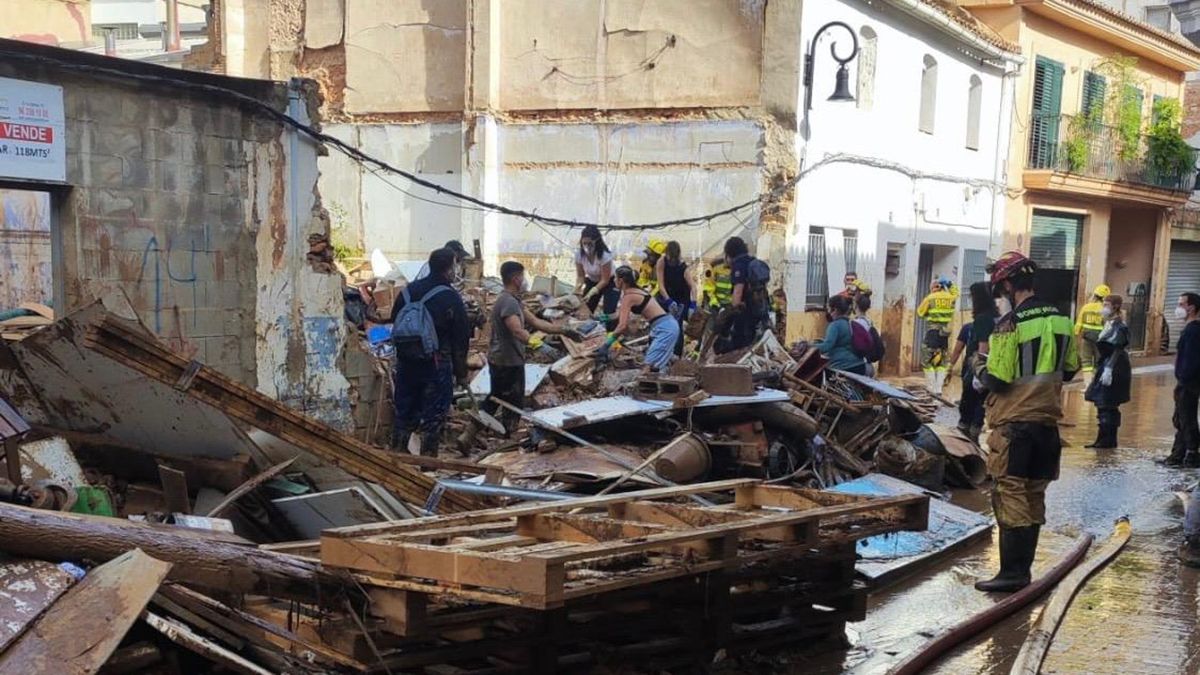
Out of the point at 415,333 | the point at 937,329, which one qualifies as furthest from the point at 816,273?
the point at 415,333

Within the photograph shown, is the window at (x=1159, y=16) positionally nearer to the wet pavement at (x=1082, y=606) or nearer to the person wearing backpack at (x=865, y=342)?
the person wearing backpack at (x=865, y=342)

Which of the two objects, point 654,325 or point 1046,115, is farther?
point 1046,115

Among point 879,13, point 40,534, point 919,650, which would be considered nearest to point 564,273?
point 879,13

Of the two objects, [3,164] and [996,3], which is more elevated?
[996,3]

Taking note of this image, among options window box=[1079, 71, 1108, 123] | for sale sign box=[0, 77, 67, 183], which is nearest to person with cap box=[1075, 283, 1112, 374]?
window box=[1079, 71, 1108, 123]

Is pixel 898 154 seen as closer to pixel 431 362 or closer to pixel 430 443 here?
pixel 431 362

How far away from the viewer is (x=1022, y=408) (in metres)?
6.46

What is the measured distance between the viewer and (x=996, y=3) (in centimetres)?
2166

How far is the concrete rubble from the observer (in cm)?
389

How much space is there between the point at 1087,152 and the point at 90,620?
23.9 meters

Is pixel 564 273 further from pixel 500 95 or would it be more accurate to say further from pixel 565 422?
pixel 565 422

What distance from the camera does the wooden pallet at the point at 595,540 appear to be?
3830 millimetres

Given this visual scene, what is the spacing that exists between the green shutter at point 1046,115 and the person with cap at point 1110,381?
38.8 ft

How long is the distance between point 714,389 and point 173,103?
4.63 metres
